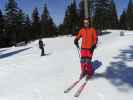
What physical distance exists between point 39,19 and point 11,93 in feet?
264

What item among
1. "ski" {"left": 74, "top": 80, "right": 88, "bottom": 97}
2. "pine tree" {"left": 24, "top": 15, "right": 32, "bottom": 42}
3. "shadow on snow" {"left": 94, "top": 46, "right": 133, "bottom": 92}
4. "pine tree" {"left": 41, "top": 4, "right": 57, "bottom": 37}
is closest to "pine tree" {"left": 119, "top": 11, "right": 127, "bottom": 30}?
"pine tree" {"left": 41, "top": 4, "right": 57, "bottom": 37}

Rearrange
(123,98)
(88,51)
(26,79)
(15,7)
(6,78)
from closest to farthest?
(123,98)
(88,51)
(26,79)
(6,78)
(15,7)

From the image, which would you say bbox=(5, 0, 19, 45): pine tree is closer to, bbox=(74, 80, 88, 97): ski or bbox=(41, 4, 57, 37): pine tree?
bbox=(41, 4, 57, 37): pine tree

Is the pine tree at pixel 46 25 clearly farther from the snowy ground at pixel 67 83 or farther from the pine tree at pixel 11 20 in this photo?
the snowy ground at pixel 67 83

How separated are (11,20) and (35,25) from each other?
654 inches

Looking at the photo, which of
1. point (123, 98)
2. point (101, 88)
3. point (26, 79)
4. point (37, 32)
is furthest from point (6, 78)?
point (37, 32)

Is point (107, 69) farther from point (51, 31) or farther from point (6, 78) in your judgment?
point (51, 31)

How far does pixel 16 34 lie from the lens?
248 ft

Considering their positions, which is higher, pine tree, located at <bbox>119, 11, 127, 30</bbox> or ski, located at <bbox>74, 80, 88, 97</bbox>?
pine tree, located at <bbox>119, 11, 127, 30</bbox>

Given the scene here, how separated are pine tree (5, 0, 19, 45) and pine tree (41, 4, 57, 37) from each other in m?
16.0

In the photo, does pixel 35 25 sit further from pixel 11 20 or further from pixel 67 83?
pixel 67 83

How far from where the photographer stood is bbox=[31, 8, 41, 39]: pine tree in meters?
85.5

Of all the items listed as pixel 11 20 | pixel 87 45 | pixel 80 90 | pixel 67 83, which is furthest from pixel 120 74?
pixel 11 20

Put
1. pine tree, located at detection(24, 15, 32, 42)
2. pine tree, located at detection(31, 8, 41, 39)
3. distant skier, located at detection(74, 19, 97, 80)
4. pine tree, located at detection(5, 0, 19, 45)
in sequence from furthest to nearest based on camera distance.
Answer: pine tree, located at detection(31, 8, 41, 39)
pine tree, located at detection(24, 15, 32, 42)
pine tree, located at detection(5, 0, 19, 45)
distant skier, located at detection(74, 19, 97, 80)
